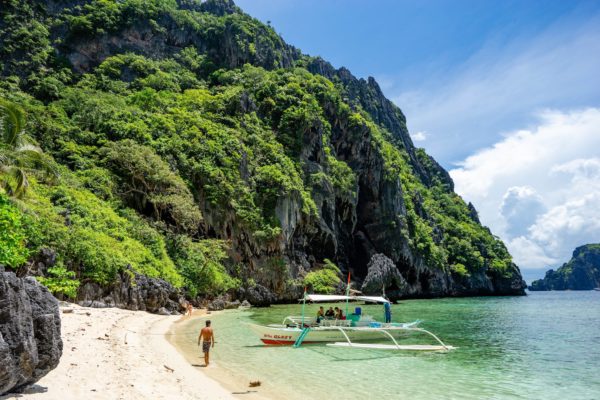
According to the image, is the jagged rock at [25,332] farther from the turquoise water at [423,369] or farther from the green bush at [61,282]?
the green bush at [61,282]

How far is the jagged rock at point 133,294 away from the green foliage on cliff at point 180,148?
25.1 inches

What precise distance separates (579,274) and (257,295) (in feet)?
557

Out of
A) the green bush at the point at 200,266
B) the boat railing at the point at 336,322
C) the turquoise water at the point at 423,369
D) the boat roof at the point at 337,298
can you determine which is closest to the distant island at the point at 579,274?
the turquoise water at the point at 423,369

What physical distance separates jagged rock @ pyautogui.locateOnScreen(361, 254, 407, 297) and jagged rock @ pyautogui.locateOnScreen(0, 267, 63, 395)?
46221 mm

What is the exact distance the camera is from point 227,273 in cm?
3703

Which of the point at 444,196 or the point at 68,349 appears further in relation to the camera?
the point at 444,196

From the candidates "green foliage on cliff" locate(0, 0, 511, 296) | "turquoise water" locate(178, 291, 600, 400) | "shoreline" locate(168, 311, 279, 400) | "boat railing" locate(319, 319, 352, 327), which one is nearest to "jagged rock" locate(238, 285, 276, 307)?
"green foliage on cliff" locate(0, 0, 511, 296)

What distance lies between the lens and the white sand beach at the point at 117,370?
705 cm

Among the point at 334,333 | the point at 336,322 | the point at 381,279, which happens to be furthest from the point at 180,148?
the point at 381,279

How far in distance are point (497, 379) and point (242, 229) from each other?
30.7 metres

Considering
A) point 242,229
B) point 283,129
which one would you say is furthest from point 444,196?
point 242,229

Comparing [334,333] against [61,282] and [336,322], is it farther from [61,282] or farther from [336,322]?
[61,282]

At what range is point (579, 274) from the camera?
15988cm

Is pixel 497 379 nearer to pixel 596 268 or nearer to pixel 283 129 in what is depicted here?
pixel 283 129
